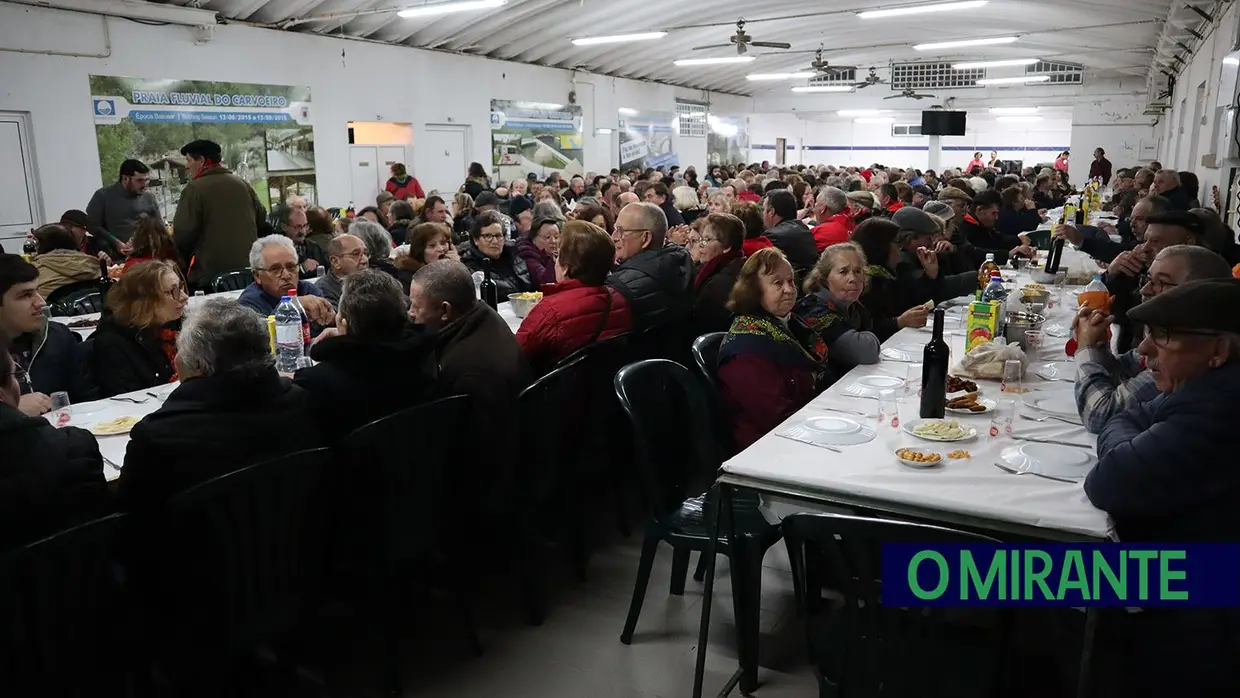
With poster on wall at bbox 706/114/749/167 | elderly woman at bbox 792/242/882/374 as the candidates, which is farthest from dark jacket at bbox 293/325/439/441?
poster on wall at bbox 706/114/749/167

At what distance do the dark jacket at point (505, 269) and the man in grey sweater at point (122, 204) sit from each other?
12.9 ft

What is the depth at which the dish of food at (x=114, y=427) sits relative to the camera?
8.95 feet

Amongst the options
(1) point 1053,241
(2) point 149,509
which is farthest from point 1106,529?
(1) point 1053,241

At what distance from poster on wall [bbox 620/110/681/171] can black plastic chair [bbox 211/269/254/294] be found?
1238 centimetres

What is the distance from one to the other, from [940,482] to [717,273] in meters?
2.44

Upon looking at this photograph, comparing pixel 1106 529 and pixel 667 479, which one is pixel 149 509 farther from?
pixel 1106 529

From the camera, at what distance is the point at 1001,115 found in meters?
25.8

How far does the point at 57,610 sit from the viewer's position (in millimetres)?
1720

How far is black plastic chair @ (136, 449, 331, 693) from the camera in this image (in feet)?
6.37

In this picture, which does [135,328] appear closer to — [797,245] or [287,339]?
[287,339]

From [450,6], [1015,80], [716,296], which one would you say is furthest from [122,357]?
[1015,80]

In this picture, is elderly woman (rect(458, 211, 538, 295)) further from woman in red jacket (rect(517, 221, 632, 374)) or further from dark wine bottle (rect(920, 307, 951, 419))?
dark wine bottle (rect(920, 307, 951, 419))

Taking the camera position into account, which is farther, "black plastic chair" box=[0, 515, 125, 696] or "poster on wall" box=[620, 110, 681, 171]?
"poster on wall" box=[620, 110, 681, 171]

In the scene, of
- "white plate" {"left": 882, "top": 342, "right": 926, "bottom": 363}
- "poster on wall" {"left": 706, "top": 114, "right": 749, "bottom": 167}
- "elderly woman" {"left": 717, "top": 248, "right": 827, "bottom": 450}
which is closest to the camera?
"elderly woman" {"left": 717, "top": 248, "right": 827, "bottom": 450}
